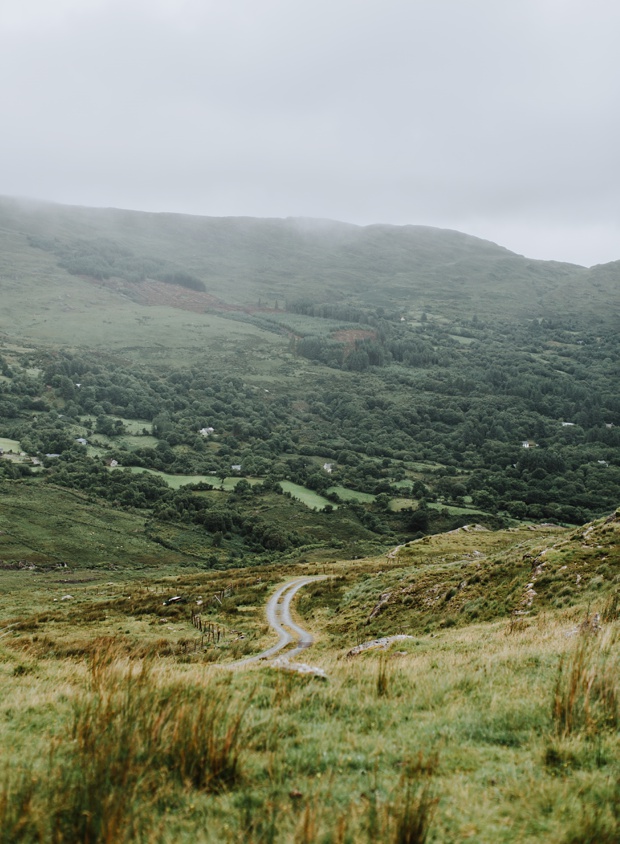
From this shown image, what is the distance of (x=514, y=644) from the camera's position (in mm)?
10969

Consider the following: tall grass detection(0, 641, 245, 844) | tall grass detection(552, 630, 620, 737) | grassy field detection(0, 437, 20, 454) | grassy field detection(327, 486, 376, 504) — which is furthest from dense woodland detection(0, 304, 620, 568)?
tall grass detection(0, 641, 245, 844)

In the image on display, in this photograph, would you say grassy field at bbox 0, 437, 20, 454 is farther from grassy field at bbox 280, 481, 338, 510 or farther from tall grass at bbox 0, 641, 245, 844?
tall grass at bbox 0, 641, 245, 844

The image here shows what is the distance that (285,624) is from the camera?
2920 centimetres

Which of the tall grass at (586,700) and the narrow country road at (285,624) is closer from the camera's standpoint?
the tall grass at (586,700)

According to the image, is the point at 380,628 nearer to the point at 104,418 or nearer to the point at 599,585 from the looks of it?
the point at 599,585

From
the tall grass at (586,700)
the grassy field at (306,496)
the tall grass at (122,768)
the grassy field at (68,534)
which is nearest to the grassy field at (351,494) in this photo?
the grassy field at (306,496)

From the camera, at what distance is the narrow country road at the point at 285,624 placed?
2091 centimetres

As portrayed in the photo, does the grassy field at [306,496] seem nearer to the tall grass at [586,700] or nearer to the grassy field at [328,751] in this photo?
the grassy field at [328,751]

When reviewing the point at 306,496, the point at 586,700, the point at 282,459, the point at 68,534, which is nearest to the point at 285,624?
the point at 586,700

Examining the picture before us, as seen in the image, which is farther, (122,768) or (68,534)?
(68,534)

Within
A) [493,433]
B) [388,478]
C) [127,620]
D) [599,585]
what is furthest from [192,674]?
[493,433]

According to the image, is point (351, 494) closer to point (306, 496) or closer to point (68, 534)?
point (306, 496)

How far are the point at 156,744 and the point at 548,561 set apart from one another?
2193cm

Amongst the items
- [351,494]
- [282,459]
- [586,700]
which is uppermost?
[586,700]
